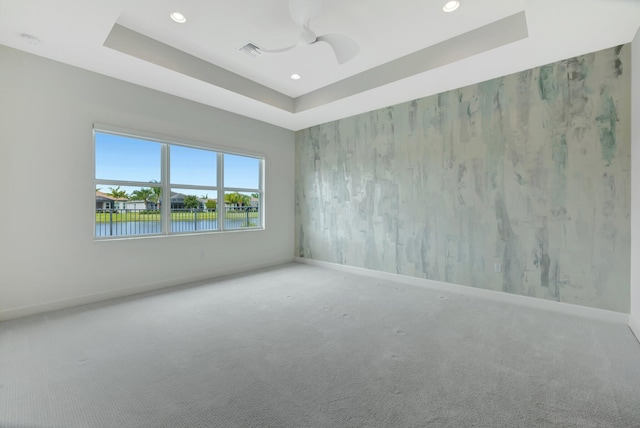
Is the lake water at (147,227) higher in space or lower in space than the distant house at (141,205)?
lower

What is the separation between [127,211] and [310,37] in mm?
3206

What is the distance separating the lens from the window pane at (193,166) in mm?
4086

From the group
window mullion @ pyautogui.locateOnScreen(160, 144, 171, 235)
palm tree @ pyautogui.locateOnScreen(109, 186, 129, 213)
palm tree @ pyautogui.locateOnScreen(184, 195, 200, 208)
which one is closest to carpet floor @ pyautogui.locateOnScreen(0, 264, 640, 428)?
window mullion @ pyautogui.locateOnScreen(160, 144, 171, 235)

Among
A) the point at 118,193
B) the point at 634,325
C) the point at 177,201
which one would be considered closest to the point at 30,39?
the point at 118,193

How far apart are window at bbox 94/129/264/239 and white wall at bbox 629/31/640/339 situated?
16.0ft

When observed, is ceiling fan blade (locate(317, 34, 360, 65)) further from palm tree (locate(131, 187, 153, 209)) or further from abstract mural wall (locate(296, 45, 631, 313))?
palm tree (locate(131, 187, 153, 209))

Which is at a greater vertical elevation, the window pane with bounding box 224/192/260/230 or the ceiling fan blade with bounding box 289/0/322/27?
the ceiling fan blade with bounding box 289/0/322/27

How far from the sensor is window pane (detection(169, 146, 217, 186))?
161 inches

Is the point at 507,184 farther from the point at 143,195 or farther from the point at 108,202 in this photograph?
the point at 108,202

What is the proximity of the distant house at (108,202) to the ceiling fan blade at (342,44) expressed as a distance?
3.22 metres

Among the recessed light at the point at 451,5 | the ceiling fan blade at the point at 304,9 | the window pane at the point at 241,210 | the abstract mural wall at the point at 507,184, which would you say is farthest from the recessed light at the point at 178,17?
the abstract mural wall at the point at 507,184

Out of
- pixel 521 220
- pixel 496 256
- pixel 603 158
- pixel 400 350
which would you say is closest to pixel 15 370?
pixel 400 350

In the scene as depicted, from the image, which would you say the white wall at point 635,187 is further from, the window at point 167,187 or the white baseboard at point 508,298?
the window at point 167,187

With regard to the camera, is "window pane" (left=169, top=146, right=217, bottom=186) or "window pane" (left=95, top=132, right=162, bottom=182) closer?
"window pane" (left=95, top=132, right=162, bottom=182)
